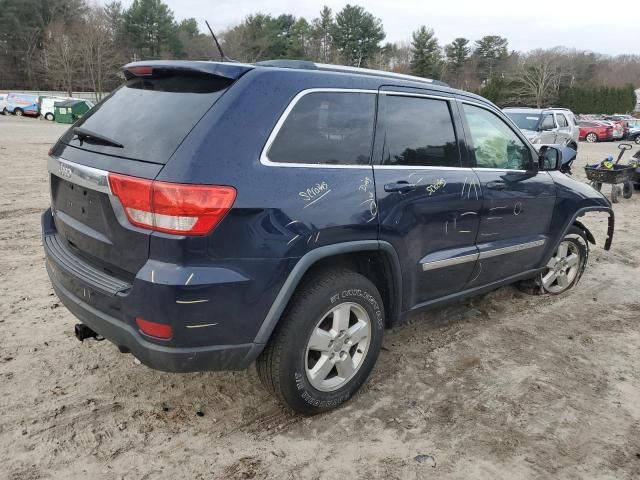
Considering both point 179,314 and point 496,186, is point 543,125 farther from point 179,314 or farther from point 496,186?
point 179,314

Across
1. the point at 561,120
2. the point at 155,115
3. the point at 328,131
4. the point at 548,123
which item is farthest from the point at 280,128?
the point at 561,120

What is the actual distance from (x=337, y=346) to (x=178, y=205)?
1218 mm

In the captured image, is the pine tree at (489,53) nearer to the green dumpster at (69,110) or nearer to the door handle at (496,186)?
the green dumpster at (69,110)

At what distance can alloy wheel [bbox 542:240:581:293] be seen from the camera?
15.8 ft

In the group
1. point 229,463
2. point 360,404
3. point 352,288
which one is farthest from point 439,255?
point 229,463

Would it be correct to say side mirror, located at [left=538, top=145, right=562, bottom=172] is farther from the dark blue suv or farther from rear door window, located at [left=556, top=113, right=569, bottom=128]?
rear door window, located at [left=556, top=113, right=569, bottom=128]

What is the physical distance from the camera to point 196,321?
2309 millimetres

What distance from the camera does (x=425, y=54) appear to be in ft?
217

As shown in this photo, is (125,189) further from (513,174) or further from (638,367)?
(638,367)

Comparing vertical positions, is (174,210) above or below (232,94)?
below

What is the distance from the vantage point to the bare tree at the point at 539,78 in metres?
59.0

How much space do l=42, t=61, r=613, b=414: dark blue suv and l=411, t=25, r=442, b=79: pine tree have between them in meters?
66.5

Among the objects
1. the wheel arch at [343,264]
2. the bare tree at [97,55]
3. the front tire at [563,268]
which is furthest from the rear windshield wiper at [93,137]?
the bare tree at [97,55]

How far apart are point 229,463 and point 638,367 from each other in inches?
116
